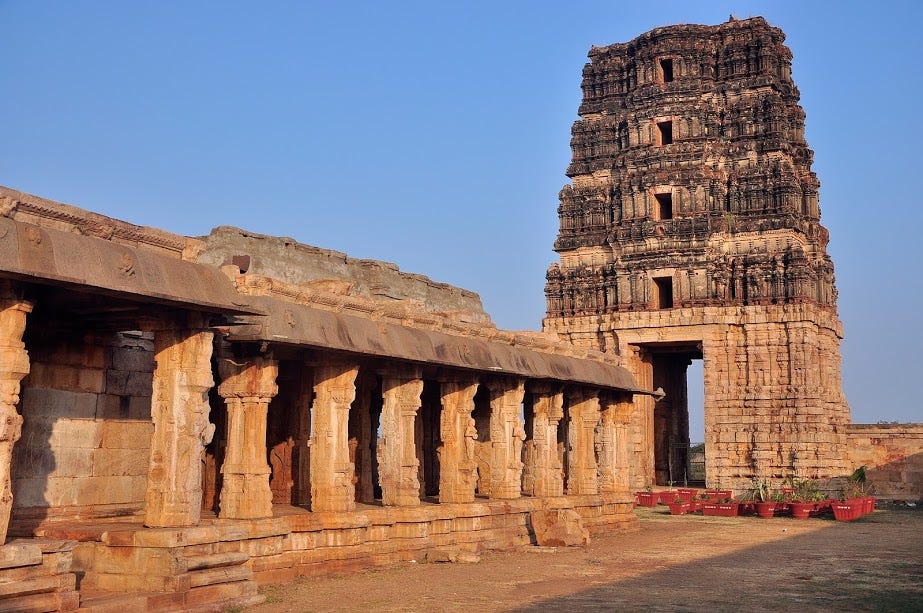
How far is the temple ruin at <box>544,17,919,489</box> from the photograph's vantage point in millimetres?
36312

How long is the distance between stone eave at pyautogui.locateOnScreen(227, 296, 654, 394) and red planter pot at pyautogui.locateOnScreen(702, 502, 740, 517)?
374 inches

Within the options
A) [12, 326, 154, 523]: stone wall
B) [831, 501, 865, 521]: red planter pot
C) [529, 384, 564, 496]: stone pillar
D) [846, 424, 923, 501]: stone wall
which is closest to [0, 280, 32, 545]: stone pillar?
[12, 326, 154, 523]: stone wall

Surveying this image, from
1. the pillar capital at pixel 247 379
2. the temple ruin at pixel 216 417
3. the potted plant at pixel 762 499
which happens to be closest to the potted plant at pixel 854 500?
the potted plant at pixel 762 499

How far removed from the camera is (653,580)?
15.1m

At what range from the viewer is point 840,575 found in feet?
52.3

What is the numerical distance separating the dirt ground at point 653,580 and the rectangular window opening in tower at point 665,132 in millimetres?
21406

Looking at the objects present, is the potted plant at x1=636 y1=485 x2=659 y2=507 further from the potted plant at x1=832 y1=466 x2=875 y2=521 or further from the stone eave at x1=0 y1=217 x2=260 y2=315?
the stone eave at x1=0 y1=217 x2=260 y2=315

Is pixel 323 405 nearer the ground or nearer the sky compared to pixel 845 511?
nearer the sky

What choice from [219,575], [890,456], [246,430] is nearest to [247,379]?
[246,430]

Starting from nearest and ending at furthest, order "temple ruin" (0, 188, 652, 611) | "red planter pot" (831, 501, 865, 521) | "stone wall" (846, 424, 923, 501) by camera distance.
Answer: "temple ruin" (0, 188, 652, 611) < "red planter pot" (831, 501, 865, 521) < "stone wall" (846, 424, 923, 501)

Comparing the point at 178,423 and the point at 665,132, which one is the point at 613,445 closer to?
the point at 178,423

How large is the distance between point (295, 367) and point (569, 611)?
7.58 metres

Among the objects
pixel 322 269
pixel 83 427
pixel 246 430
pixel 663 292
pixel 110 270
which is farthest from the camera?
pixel 663 292

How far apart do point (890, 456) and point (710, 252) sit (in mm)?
9471
